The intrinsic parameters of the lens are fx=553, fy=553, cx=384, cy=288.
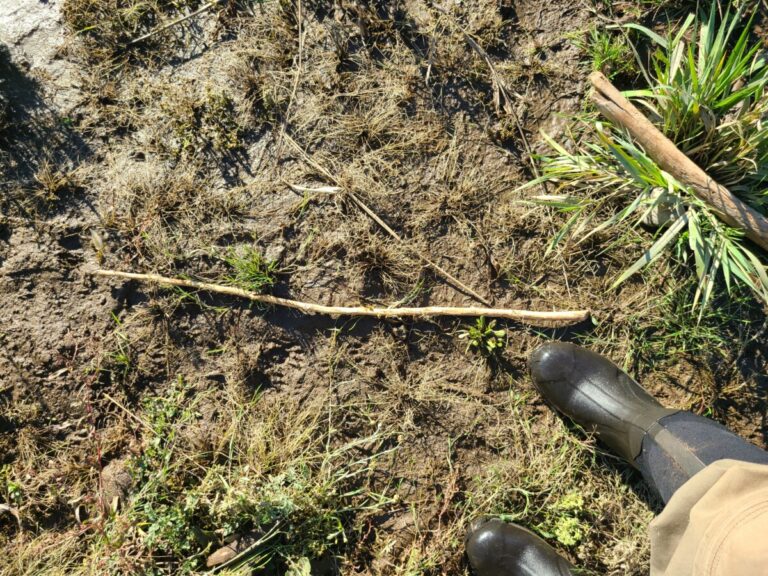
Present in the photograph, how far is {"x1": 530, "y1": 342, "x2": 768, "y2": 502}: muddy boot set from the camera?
6.61 feet

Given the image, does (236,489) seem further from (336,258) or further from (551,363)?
(551,363)

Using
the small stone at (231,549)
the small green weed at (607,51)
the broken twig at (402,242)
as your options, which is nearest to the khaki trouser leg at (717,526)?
the broken twig at (402,242)

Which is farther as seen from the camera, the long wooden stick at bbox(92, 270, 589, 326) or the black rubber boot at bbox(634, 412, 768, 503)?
the long wooden stick at bbox(92, 270, 589, 326)

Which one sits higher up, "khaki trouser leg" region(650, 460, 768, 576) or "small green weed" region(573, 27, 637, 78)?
"small green weed" region(573, 27, 637, 78)

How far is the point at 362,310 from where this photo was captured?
235 cm

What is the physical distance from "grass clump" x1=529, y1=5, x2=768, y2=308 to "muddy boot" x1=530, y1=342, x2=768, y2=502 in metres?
0.39

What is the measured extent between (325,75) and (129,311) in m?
1.34

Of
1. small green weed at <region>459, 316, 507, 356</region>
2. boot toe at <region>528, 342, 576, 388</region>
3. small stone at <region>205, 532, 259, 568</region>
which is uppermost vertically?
small green weed at <region>459, 316, 507, 356</region>

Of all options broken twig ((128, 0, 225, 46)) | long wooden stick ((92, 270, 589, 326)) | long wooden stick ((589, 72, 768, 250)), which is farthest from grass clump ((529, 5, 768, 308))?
broken twig ((128, 0, 225, 46))

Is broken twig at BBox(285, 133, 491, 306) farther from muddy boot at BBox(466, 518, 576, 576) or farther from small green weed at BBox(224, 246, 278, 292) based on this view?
muddy boot at BBox(466, 518, 576, 576)

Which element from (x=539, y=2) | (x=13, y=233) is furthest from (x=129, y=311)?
(x=539, y=2)

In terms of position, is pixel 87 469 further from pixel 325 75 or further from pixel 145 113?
pixel 325 75

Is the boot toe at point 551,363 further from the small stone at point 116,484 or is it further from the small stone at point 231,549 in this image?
the small stone at point 116,484

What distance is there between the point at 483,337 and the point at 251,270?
1031 mm
